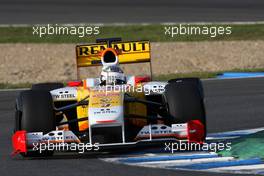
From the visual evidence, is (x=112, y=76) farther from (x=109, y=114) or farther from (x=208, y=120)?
(x=208, y=120)

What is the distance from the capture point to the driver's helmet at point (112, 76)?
39.7 feet

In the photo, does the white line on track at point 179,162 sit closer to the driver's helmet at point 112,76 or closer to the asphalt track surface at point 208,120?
the asphalt track surface at point 208,120

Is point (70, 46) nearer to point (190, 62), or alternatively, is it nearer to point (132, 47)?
point (190, 62)

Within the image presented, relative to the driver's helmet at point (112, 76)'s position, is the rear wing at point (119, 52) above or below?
above

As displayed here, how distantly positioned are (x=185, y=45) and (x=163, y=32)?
2341 millimetres

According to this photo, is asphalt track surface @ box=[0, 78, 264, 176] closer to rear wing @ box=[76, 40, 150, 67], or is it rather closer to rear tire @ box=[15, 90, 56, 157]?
rear tire @ box=[15, 90, 56, 157]

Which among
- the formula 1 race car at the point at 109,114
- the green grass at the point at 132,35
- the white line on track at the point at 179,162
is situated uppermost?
the green grass at the point at 132,35

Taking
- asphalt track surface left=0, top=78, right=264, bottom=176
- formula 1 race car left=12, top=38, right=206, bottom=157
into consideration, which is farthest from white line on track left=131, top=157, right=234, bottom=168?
formula 1 race car left=12, top=38, right=206, bottom=157

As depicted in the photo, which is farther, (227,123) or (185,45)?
(185,45)

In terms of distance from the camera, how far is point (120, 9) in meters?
30.8

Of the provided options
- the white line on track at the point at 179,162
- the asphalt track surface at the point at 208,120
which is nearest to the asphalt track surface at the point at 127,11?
the asphalt track surface at the point at 208,120

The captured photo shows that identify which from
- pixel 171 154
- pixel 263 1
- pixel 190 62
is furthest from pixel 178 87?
pixel 263 1

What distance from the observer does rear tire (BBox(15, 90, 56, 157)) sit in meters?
11.1

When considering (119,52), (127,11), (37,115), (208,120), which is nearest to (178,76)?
(208,120)
